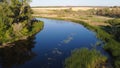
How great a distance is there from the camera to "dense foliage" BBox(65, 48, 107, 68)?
39906 millimetres

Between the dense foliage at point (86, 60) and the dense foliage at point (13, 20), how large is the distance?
1132 inches

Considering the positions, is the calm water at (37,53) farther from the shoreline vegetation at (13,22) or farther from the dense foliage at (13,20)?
the dense foliage at (13,20)

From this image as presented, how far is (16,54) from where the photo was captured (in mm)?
57812

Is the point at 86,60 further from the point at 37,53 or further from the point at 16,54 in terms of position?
the point at 16,54

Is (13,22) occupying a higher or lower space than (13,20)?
lower

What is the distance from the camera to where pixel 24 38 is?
7625 centimetres

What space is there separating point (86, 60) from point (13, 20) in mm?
48874

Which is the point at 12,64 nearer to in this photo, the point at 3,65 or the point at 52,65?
the point at 3,65

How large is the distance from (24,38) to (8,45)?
12080 mm

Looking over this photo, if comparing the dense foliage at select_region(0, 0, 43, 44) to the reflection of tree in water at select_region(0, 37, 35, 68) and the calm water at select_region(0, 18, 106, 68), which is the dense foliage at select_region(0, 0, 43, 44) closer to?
the calm water at select_region(0, 18, 106, 68)

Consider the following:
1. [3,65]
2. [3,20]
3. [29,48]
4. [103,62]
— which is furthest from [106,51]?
[3,20]

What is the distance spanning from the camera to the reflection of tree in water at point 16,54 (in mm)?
51200

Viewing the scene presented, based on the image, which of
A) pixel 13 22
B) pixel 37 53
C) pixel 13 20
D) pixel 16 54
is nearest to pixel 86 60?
pixel 37 53

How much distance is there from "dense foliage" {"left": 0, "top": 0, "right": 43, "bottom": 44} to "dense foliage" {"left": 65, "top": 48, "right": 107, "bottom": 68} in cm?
2875
